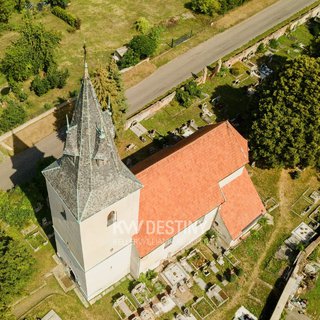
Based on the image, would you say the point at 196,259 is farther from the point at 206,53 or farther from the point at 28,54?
the point at 28,54

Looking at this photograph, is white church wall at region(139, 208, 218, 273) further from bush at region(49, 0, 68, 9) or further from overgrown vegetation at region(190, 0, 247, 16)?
bush at region(49, 0, 68, 9)

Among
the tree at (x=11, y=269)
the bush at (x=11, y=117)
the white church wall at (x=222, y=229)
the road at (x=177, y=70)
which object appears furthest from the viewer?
the bush at (x=11, y=117)

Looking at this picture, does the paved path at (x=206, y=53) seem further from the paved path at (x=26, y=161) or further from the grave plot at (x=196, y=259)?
the grave plot at (x=196, y=259)

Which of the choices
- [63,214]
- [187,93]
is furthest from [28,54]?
[63,214]

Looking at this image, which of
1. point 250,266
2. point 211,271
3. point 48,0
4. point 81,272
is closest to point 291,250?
point 250,266

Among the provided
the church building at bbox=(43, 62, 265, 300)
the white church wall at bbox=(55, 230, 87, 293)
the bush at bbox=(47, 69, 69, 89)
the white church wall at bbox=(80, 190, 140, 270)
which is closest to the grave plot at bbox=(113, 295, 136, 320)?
the church building at bbox=(43, 62, 265, 300)

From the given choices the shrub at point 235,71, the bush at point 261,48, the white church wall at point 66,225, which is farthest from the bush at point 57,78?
the bush at point 261,48
